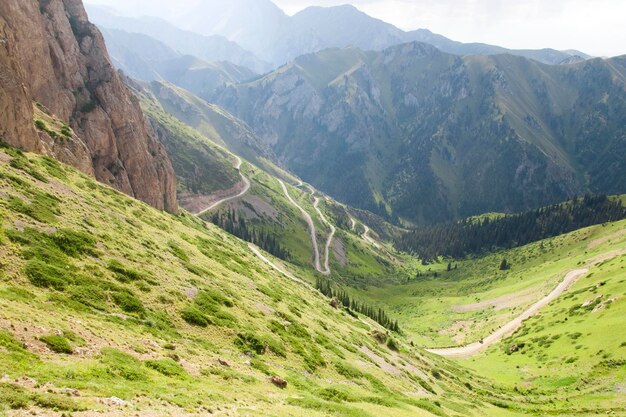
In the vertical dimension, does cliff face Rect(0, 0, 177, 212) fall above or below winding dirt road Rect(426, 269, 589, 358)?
above

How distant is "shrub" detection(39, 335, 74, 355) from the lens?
77.8ft

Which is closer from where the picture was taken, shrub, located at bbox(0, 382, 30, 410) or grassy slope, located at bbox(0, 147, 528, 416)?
shrub, located at bbox(0, 382, 30, 410)

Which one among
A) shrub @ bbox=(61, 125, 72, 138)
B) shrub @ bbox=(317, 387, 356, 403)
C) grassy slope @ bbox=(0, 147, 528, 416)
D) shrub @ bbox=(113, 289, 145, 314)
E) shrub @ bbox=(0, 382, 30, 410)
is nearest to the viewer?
shrub @ bbox=(0, 382, 30, 410)

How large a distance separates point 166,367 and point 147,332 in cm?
611

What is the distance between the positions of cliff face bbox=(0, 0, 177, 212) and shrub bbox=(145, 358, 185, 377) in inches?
1713

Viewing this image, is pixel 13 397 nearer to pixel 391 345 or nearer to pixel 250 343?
pixel 250 343

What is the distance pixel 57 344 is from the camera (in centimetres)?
2392

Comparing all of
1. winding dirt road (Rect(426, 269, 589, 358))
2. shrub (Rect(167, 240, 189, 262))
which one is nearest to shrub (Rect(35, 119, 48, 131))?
shrub (Rect(167, 240, 189, 262))

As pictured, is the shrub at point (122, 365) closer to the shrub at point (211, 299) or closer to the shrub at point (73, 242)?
the shrub at point (211, 299)

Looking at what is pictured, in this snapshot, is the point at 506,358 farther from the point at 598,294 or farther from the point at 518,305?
the point at 518,305

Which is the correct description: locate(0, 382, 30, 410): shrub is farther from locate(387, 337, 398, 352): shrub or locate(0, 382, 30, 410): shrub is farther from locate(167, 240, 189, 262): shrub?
locate(387, 337, 398, 352): shrub

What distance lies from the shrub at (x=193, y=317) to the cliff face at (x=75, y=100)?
36.7m

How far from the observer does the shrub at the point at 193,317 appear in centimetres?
3819

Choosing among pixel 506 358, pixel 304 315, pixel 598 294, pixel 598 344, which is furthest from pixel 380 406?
pixel 598 294
